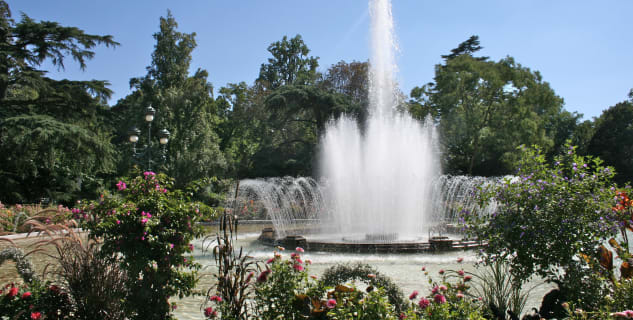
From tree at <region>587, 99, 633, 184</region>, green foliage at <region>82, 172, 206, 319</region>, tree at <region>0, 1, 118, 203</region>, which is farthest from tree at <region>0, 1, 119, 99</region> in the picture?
tree at <region>587, 99, 633, 184</region>

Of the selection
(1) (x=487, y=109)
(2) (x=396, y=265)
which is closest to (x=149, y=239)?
(2) (x=396, y=265)

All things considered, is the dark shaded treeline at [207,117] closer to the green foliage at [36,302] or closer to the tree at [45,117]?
the tree at [45,117]

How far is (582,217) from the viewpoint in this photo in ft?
12.4

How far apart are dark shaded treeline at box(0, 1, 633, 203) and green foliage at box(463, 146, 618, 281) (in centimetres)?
1429

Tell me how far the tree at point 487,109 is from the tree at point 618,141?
9826 mm

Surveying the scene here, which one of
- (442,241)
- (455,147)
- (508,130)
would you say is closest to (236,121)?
(455,147)

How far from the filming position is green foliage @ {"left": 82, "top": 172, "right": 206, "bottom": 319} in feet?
11.4

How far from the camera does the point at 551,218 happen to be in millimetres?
3818

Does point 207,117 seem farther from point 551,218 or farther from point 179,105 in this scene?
point 551,218

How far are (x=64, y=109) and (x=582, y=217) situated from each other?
22633mm

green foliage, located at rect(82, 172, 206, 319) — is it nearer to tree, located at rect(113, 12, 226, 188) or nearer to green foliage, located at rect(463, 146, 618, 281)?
green foliage, located at rect(463, 146, 618, 281)

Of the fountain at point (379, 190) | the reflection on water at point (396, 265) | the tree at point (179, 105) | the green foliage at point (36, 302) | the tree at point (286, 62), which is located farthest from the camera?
the tree at point (286, 62)

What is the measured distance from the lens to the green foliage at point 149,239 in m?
3.47

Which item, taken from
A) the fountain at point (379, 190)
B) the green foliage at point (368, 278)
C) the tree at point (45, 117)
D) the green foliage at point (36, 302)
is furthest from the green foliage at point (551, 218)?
the tree at point (45, 117)
